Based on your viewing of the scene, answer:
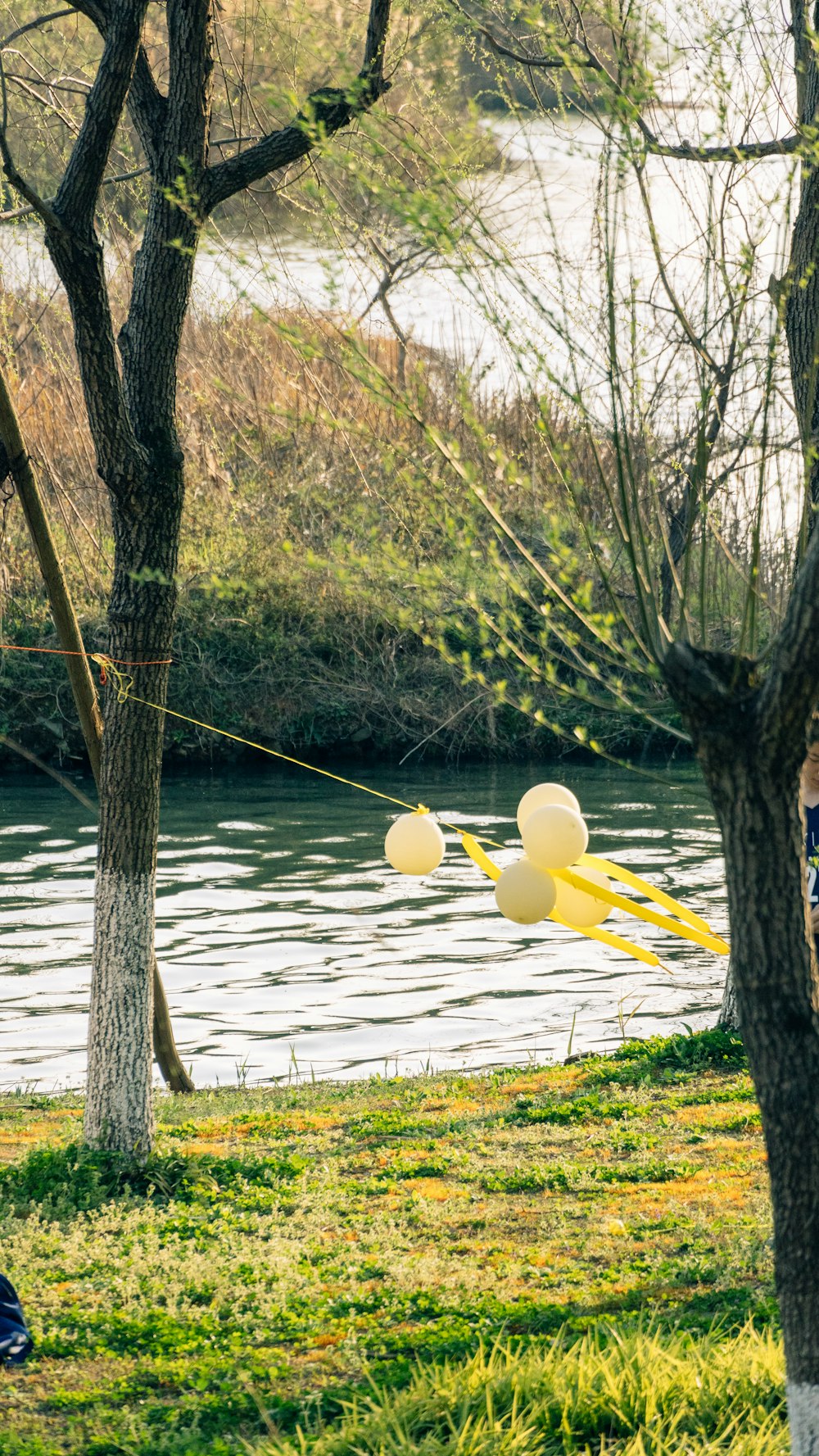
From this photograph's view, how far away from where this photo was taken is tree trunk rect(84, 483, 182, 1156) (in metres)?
5.50

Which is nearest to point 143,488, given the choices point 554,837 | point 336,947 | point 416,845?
point 416,845

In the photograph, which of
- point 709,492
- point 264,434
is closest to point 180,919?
point 709,492

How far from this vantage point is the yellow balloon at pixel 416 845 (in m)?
5.70

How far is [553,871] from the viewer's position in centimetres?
521

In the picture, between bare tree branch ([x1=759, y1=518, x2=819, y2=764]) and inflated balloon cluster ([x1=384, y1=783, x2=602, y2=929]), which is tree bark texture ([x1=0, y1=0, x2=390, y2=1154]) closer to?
inflated balloon cluster ([x1=384, y1=783, x2=602, y2=929])

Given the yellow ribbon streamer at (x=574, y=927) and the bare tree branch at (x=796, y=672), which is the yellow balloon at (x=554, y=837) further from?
the bare tree branch at (x=796, y=672)

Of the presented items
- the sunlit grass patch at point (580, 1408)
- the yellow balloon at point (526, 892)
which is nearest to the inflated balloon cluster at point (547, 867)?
the yellow balloon at point (526, 892)

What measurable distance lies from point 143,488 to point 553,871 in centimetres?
215

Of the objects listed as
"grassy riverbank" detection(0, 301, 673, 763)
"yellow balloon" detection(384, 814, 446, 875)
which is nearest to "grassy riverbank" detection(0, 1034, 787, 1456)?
"yellow balloon" detection(384, 814, 446, 875)

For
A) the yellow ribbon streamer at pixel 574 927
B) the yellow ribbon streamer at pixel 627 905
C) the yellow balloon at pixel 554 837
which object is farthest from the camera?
the yellow ribbon streamer at pixel 574 927

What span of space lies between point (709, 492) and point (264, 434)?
863 inches

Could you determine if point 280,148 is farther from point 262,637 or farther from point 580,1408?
point 262,637

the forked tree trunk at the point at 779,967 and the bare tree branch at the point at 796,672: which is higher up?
the bare tree branch at the point at 796,672

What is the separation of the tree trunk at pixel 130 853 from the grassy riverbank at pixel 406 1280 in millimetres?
245
